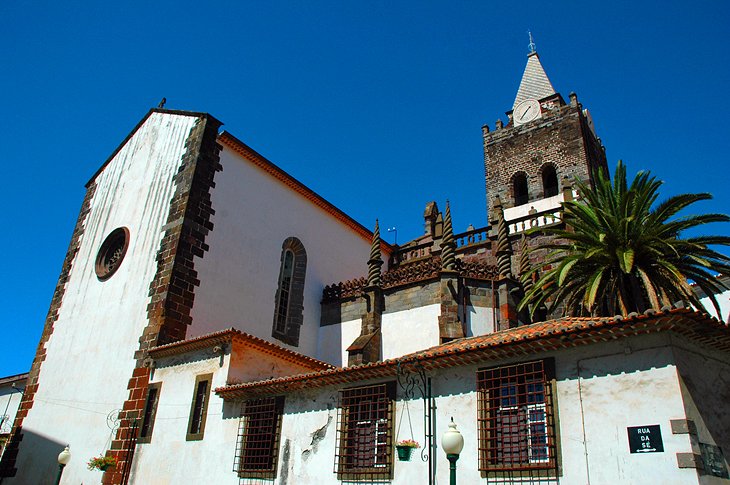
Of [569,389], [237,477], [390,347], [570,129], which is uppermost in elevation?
[570,129]

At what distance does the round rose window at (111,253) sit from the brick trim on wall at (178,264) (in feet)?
9.22

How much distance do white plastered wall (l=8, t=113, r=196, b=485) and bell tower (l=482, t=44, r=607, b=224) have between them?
20.9 meters

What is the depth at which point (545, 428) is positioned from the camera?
9.24m

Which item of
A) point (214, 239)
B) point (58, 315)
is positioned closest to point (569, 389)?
point (214, 239)

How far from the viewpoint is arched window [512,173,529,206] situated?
127ft

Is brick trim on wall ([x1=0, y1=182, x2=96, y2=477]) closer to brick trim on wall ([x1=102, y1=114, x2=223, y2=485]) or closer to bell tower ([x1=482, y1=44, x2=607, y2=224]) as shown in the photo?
brick trim on wall ([x1=102, y1=114, x2=223, y2=485])

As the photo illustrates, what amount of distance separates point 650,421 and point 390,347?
12.6 metres

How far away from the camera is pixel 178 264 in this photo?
59.5 ft

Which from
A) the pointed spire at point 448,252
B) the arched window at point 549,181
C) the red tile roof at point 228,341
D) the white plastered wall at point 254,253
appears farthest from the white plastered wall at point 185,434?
the arched window at point 549,181

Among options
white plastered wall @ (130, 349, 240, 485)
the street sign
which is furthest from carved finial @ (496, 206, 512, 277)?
the street sign

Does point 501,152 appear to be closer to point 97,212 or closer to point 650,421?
point 97,212

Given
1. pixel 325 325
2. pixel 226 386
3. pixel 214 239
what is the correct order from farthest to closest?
pixel 325 325 < pixel 214 239 < pixel 226 386

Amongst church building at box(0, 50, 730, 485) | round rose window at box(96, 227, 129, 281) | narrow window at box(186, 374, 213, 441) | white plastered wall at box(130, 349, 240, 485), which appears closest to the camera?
church building at box(0, 50, 730, 485)

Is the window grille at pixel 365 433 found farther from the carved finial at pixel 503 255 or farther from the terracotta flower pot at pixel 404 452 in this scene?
the carved finial at pixel 503 255
